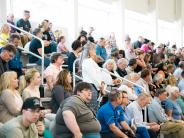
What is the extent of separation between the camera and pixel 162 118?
8016 millimetres

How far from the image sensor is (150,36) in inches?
718

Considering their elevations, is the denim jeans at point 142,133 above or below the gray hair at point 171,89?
below

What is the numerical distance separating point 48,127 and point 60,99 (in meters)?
0.65

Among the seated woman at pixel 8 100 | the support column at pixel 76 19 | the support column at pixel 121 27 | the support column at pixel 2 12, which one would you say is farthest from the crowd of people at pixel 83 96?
the support column at pixel 121 27

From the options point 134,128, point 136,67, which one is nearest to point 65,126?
point 134,128

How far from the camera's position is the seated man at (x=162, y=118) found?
25.0ft

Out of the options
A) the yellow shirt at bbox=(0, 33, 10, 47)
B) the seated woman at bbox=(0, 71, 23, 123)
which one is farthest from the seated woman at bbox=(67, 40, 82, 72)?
the seated woman at bbox=(0, 71, 23, 123)

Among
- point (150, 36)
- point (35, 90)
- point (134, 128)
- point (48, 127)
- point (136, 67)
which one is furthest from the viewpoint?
point (150, 36)

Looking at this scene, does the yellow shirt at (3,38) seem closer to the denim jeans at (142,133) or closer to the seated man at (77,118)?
the denim jeans at (142,133)

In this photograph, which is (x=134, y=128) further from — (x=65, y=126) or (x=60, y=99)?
(x=65, y=126)

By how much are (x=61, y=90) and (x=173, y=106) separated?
361cm

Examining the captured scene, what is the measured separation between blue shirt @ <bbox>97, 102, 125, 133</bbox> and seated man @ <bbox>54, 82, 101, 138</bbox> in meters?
1.21

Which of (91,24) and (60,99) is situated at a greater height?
(91,24)

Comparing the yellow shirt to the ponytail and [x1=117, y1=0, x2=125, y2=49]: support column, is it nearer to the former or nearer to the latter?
the ponytail
